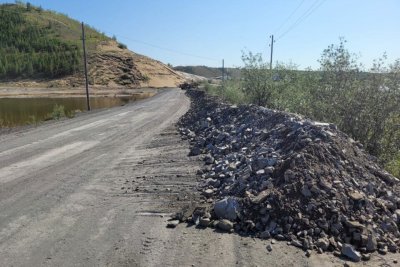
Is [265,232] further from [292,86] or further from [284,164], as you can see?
[292,86]

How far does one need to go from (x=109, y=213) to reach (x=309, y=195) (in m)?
3.43

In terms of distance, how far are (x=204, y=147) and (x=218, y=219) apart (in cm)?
550

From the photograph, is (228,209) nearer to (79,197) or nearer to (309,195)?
(309,195)

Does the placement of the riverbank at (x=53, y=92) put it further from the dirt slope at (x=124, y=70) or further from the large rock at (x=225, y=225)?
the large rock at (x=225, y=225)

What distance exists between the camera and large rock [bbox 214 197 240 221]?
631 cm

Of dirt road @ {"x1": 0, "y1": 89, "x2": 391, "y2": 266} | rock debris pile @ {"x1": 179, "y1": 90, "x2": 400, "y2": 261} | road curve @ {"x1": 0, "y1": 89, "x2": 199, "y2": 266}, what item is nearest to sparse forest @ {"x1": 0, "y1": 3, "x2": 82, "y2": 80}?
road curve @ {"x1": 0, "y1": 89, "x2": 199, "y2": 266}

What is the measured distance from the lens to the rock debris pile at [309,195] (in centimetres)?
562

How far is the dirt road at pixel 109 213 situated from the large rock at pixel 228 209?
15.3 inches

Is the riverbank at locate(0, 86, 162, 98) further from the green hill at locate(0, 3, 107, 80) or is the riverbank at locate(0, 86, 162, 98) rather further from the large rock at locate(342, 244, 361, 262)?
the large rock at locate(342, 244, 361, 262)

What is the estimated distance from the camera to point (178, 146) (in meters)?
13.2

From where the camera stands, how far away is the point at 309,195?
6.13 m

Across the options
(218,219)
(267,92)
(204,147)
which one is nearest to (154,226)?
(218,219)

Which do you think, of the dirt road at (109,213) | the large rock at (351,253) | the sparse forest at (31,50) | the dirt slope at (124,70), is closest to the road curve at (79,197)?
the dirt road at (109,213)

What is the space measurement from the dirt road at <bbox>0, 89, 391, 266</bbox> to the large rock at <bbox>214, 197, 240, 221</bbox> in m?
0.39
